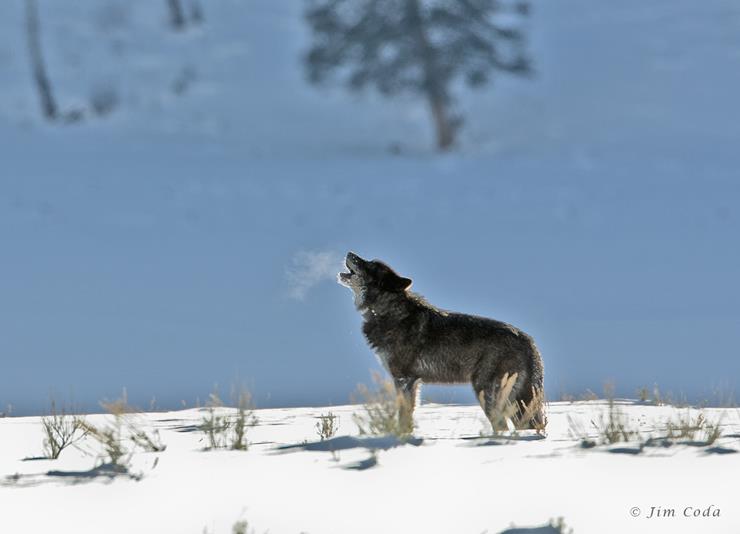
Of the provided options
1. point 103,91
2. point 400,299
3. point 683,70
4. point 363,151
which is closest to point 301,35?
point 103,91

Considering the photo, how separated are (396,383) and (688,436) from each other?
201 centimetres

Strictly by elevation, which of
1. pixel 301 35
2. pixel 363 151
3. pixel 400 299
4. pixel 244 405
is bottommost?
pixel 244 405

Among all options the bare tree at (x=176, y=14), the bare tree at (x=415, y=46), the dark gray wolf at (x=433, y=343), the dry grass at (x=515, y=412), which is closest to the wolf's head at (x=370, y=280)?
the dark gray wolf at (x=433, y=343)

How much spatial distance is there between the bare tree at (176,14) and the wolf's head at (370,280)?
118 ft

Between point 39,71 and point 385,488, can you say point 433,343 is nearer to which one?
point 385,488

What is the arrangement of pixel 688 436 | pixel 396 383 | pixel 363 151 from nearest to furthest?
pixel 688 436 → pixel 396 383 → pixel 363 151

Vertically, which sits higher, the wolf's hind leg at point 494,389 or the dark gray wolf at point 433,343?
the dark gray wolf at point 433,343

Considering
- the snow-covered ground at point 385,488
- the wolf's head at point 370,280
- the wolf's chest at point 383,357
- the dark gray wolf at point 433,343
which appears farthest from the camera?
the wolf's head at point 370,280

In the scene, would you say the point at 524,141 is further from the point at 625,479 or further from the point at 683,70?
the point at 625,479

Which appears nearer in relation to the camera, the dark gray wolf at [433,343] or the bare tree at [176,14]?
the dark gray wolf at [433,343]

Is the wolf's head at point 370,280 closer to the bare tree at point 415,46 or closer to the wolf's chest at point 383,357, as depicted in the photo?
the wolf's chest at point 383,357

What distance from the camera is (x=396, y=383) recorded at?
7008 mm

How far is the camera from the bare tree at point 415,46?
107 ft

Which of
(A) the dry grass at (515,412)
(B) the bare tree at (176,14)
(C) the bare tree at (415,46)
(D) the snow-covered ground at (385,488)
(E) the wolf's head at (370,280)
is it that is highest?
(B) the bare tree at (176,14)
